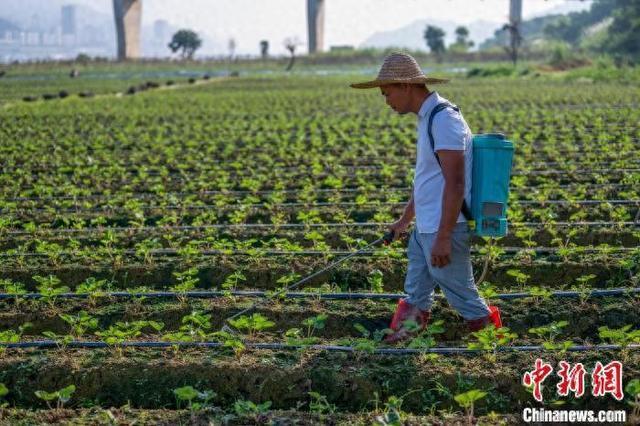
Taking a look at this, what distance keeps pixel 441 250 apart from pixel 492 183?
1.49 ft

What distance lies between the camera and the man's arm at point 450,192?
4.38 m

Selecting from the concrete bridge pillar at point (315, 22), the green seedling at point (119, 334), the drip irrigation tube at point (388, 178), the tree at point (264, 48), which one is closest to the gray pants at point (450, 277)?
the green seedling at point (119, 334)

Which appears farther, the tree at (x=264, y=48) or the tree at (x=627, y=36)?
the tree at (x=264, y=48)

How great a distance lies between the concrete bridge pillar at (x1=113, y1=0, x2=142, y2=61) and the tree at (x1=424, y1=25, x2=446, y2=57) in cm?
2766

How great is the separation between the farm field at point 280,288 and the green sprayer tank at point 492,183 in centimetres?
58

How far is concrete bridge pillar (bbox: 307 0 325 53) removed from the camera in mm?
87188

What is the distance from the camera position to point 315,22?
287 feet

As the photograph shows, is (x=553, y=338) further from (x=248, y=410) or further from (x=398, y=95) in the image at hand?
(x=248, y=410)

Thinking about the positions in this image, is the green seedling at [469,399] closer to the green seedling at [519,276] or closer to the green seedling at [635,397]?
the green seedling at [635,397]

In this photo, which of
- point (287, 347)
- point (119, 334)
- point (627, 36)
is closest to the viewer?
point (119, 334)

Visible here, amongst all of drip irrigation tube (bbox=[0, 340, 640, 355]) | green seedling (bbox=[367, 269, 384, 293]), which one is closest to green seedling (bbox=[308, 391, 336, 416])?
drip irrigation tube (bbox=[0, 340, 640, 355])

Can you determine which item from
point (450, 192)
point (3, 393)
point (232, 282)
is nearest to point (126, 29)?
point (232, 282)

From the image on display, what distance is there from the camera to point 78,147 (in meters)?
14.4

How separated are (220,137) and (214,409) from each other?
12.0 metres
